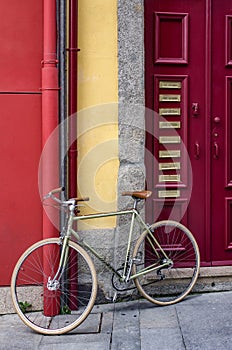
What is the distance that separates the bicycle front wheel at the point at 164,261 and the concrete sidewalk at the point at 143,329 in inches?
6.3

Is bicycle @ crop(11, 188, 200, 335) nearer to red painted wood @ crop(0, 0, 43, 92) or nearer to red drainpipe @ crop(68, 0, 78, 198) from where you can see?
→ red drainpipe @ crop(68, 0, 78, 198)

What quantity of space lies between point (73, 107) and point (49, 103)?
0.25 meters

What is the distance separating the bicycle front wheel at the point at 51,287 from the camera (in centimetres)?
550

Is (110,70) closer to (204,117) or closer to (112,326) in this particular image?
(204,117)

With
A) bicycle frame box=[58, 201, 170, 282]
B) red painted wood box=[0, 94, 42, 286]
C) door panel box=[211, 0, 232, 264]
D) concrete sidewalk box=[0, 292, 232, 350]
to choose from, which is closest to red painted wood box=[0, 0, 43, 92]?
red painted wood box=[0, 94, 42, 286]

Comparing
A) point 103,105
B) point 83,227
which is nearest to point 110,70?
point 103,105

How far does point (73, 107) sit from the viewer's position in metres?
5.97

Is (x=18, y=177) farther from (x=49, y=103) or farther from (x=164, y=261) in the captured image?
(x=164, y=261)

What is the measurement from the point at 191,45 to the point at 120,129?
1.11 metres

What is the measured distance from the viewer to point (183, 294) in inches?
239

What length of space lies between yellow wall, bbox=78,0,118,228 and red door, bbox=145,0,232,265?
414mm

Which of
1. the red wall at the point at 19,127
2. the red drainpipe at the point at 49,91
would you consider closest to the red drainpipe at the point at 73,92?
the red drainpipe at the point at 49,91

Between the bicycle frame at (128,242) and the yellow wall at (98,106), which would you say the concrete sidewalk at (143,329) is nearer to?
the bicycle frame at (128,242)

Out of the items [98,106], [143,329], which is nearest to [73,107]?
[98,106]
